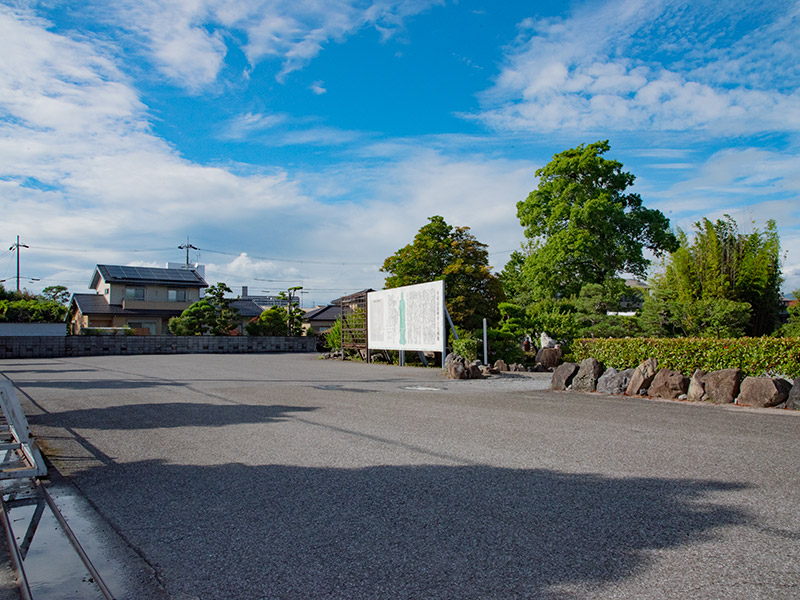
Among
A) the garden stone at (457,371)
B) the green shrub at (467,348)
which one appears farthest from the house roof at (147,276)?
the garden stone at (457,371)

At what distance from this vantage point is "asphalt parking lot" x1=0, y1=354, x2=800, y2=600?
104 inches

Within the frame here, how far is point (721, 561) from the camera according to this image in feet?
9.10

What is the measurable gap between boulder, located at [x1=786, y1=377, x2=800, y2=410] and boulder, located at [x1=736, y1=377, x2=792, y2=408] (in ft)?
0.33

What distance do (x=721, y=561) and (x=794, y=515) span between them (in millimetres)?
1066

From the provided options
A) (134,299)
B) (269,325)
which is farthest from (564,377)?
(134,299)

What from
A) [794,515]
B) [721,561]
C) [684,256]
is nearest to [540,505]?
[721,561]

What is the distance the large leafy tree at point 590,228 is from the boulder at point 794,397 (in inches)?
594

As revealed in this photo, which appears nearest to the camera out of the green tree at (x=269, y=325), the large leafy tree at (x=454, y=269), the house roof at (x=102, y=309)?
the large leafy tree at (x=454, y=269)

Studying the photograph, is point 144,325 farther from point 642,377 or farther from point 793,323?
point 793,323

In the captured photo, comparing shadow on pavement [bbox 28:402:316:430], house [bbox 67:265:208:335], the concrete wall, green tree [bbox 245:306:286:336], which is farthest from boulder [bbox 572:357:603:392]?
house [bbox 67:265:208:335]

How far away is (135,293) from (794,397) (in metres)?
40.7

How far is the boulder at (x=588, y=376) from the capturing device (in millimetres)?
10703

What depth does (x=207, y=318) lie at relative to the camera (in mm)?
34656

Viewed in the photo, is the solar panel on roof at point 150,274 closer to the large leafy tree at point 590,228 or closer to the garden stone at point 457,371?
the large leafy tree at point 590,228
